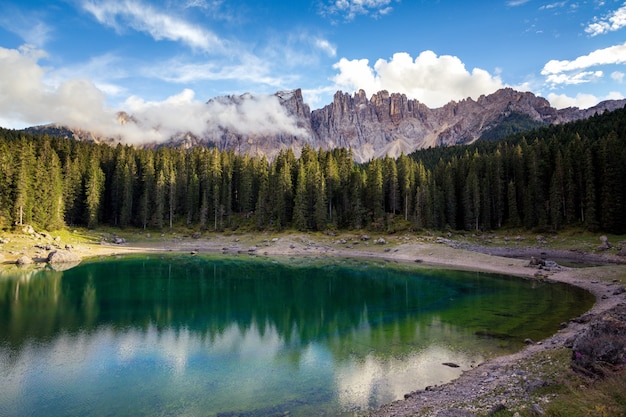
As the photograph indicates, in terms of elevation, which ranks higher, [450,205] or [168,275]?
[450,205]

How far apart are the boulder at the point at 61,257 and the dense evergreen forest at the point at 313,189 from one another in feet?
63.4

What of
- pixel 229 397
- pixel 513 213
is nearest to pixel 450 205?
pixel 513 213

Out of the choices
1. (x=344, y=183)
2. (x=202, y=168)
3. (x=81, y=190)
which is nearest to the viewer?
(x=81, y=190)

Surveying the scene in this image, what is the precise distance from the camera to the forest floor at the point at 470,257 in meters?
13.8

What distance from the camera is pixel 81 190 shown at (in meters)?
93.2

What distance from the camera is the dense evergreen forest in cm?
7519

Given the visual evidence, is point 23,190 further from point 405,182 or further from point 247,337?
point 405,182

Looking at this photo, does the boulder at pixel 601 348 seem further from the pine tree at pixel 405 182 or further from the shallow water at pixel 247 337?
the pine tree at pixel 405 182

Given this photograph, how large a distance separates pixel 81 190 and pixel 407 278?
85.7 metres

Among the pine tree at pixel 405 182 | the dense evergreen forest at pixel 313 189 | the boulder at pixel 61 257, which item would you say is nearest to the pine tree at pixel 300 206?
the dense evergreen forest at pixel 313 189

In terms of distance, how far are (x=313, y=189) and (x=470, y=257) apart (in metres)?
46.5

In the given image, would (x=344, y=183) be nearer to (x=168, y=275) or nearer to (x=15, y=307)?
(x=168, y=275)

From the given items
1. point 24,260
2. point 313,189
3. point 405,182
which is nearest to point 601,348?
point 24,260

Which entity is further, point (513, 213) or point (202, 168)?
point (202, 168)
